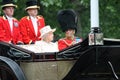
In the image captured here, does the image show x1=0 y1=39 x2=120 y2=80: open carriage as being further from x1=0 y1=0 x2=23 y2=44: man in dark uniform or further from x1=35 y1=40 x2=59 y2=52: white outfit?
x1=0 y1=0 x2=23 y2=44: man in dark uniform

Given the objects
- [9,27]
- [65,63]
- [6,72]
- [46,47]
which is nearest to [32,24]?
[9,27]

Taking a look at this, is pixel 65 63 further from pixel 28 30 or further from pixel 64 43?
pixel 28 30

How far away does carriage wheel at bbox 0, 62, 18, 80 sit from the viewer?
6266 mm

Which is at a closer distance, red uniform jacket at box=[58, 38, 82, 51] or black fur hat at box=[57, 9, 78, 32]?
black fur hat at box=[57, 9, 78, 32]

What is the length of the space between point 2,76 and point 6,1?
64.8 inches

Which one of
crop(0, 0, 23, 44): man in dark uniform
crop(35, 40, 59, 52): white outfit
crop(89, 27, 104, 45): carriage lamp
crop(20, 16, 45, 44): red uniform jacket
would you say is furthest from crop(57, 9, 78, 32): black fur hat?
crop(20, 16, 45, 44): red uniform jacket

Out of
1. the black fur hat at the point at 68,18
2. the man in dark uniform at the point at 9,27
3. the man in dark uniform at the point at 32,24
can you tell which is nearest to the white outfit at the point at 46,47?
the black fur hat at the point at 68,18

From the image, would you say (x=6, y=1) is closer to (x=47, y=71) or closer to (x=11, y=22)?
(x=11, y=22)

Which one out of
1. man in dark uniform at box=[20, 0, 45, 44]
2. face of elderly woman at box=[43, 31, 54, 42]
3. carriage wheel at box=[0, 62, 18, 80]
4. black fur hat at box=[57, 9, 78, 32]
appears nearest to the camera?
carriage wheel at box=[0, 62, 18, 80]

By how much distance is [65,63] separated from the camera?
6.17 meters

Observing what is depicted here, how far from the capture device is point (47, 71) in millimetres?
6211

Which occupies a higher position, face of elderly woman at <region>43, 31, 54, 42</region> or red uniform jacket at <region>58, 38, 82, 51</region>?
face of elderly woman at <region>43, 31, 54, 42</region>

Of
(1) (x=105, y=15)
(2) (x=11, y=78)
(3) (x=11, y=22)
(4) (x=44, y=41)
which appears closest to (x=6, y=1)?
(3) (x=11, y=22)

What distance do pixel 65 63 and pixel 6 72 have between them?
2.46 ft
